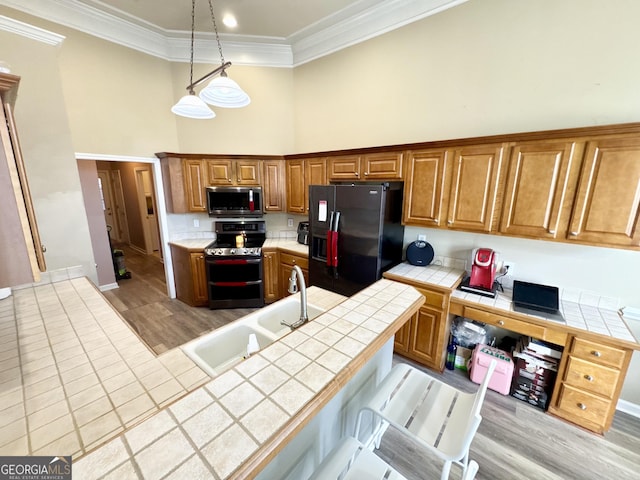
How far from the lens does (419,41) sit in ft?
8.70

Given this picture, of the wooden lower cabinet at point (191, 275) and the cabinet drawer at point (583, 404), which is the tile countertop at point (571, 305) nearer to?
the cabinet drawer at point (583, 404)

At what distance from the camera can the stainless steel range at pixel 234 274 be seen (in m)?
3.48

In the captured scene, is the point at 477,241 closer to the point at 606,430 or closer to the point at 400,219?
the point at 400,219

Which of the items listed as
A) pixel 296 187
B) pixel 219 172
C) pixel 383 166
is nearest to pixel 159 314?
pixel 219 172

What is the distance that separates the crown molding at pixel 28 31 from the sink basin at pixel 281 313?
2609mm

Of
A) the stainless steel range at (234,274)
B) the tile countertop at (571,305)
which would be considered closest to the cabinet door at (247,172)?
the stainless steel range at (234,274)

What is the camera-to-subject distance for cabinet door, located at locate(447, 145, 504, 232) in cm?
213

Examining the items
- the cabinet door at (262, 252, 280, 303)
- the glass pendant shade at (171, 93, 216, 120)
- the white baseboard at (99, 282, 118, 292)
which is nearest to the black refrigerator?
the cabinet door at (262, 252, 280, 303)

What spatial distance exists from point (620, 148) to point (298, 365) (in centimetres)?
242

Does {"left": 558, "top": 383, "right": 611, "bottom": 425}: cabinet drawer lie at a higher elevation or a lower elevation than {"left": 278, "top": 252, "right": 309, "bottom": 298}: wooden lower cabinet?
lower

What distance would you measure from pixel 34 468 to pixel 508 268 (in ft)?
10.2

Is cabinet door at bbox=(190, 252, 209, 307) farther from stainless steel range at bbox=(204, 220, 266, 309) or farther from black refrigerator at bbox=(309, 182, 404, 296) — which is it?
black refrigerator at bbox=(309, 182, 404, 296)

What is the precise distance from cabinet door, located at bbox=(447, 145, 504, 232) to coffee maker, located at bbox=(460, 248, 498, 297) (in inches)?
10.0

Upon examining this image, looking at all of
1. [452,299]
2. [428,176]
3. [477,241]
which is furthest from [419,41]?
[452,299]
